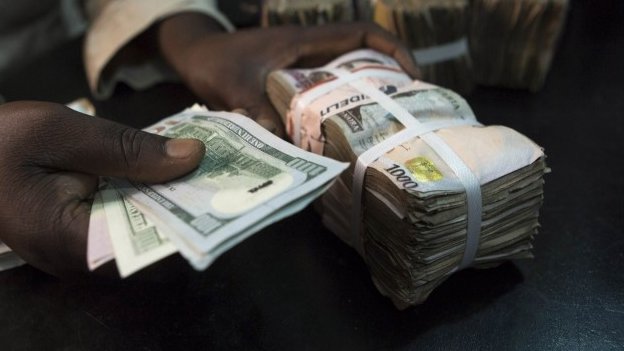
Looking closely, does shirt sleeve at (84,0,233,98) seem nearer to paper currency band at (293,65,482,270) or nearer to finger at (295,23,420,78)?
finger at (295,23,420,78)

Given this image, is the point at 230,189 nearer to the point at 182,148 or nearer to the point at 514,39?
the point at 182,148

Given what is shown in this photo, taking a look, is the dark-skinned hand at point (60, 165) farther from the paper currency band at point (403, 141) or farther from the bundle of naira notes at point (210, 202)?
the paper currency band at point (403, 141)

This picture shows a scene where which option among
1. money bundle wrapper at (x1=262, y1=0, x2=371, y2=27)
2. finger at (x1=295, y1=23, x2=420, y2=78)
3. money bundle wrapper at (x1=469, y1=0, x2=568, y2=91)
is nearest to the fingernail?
finger at (x1=295, y1=23, x2=420, y2=78)

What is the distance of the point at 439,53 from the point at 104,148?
2.36 feet

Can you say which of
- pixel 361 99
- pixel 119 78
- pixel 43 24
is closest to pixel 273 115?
pixel 361 99

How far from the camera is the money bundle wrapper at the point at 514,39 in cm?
98

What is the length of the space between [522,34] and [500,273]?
1.91 feet

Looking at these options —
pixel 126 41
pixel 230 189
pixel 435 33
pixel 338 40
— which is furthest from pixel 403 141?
pixel 126 41

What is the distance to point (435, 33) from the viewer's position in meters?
0.99

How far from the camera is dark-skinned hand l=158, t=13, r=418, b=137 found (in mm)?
823

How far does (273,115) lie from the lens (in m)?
0.78

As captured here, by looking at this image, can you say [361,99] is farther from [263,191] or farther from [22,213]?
[22,213]

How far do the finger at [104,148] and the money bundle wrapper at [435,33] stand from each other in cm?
59

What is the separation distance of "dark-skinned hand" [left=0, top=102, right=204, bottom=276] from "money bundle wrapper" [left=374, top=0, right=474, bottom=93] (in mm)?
589
